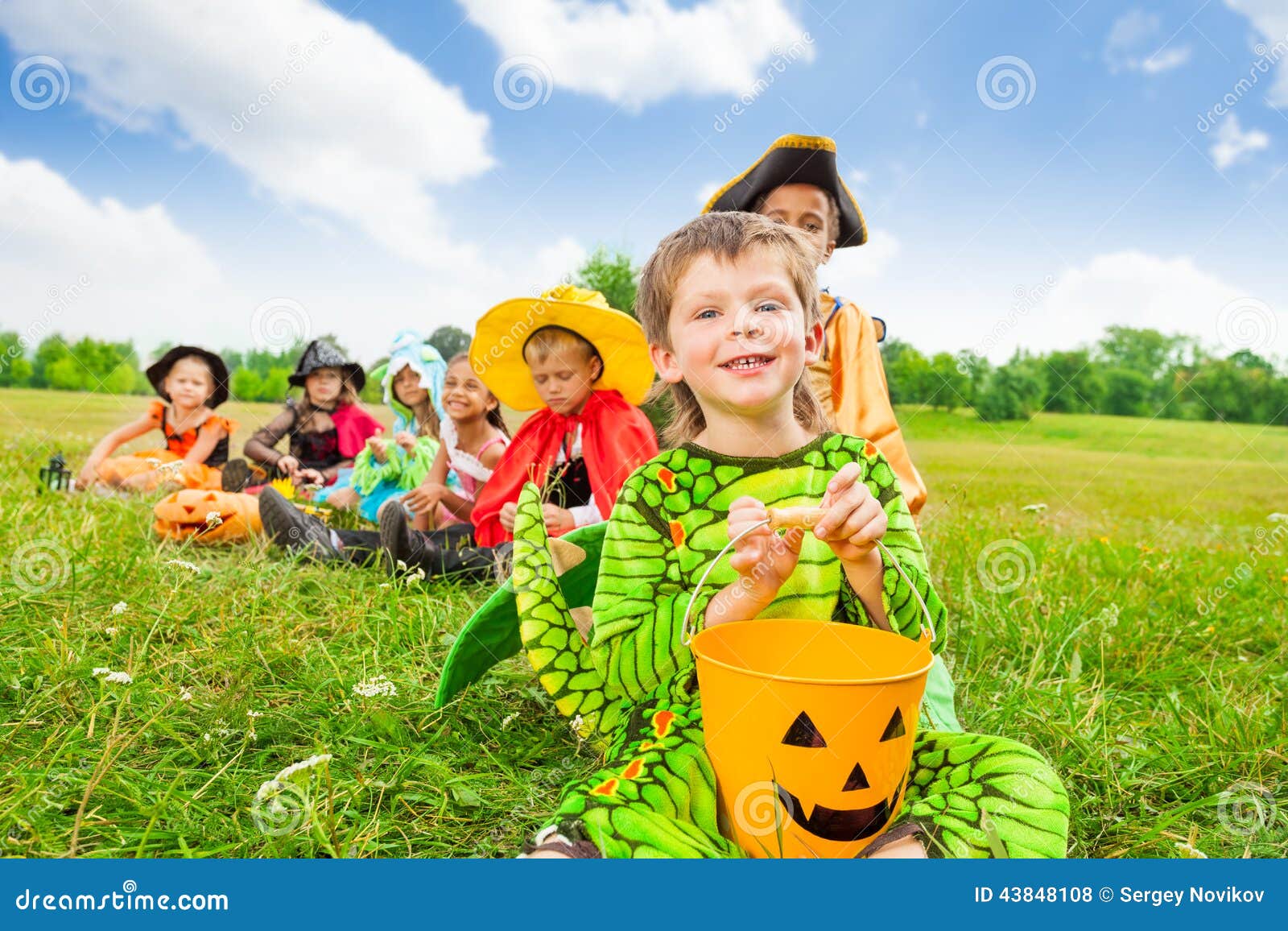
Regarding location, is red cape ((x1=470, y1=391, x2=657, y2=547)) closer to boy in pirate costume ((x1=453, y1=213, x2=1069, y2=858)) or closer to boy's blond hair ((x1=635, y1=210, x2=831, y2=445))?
boy's blond hair ((x1=635, y1=210, x2=831, y2=445))

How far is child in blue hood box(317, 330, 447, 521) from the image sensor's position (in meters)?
5.02

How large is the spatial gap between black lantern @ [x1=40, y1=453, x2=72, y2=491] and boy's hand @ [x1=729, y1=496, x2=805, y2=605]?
15.8 ft

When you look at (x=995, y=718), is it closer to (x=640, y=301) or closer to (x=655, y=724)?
(x=655, y=724)

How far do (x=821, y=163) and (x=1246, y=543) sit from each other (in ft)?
9.98

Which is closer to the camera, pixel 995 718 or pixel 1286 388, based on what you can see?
pixel 995 718

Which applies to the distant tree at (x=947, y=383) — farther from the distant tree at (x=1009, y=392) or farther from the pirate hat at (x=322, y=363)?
the pirate hat at (x=322, y=363)

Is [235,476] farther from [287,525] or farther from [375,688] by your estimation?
[375,688]

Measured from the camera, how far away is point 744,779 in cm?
151

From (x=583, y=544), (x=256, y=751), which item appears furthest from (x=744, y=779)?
(x=256, y=751)

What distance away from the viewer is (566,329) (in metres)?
3.48

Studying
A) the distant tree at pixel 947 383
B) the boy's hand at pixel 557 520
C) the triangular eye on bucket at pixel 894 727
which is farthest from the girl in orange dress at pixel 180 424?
the distant tree at pixel 947 383

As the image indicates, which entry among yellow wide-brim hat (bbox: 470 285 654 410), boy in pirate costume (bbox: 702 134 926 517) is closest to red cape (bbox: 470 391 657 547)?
yellow wide-brim hat (bbox: 470 285 654 410)

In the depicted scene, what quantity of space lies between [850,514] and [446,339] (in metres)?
4.74

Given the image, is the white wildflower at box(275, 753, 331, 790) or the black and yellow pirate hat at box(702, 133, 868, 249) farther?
the black and yellow pirate hat at box(702, 133, 868, 249)
